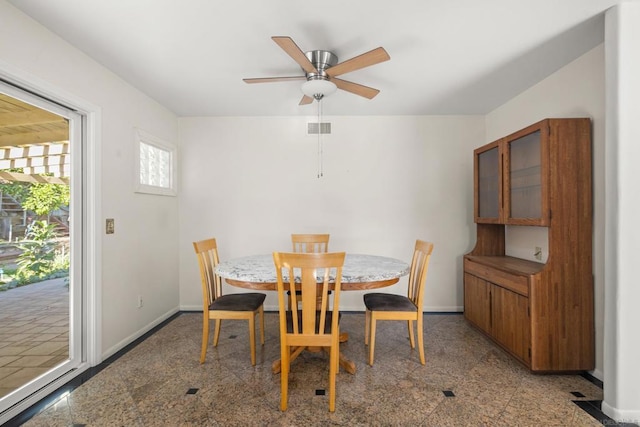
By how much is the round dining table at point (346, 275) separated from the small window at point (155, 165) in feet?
4.79

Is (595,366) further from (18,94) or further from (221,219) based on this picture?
(18,94)

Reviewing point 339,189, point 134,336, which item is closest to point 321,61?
point 339,189

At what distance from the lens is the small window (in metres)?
3.01

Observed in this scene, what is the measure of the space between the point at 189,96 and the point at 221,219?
1488 millimetres

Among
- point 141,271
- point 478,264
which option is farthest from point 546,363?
point 141,271

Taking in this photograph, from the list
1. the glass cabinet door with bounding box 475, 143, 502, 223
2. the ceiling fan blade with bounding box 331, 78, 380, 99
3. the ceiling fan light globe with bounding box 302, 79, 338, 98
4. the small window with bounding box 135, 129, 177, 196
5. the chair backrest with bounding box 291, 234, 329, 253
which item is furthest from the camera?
the chair backrest with bounding box 291, 234, 329, 253

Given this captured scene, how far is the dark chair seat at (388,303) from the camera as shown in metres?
2.39

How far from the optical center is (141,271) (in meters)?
3.01

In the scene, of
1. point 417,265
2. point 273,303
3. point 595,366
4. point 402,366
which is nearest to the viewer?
point 595,366

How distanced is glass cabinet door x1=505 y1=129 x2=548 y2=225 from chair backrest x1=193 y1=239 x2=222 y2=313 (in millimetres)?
2736

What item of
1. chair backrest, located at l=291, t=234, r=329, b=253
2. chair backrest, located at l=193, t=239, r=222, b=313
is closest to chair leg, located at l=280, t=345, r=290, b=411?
chair backrest, located at l=193, t=239, r=222, b=313

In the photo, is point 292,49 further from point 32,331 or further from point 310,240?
point 32,331

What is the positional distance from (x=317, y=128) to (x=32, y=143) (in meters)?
2.69

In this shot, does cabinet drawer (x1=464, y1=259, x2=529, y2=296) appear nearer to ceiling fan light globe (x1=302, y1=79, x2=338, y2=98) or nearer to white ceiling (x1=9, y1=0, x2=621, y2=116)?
white ceiling (x1=9, y1=0, x2=621, y2=116)
